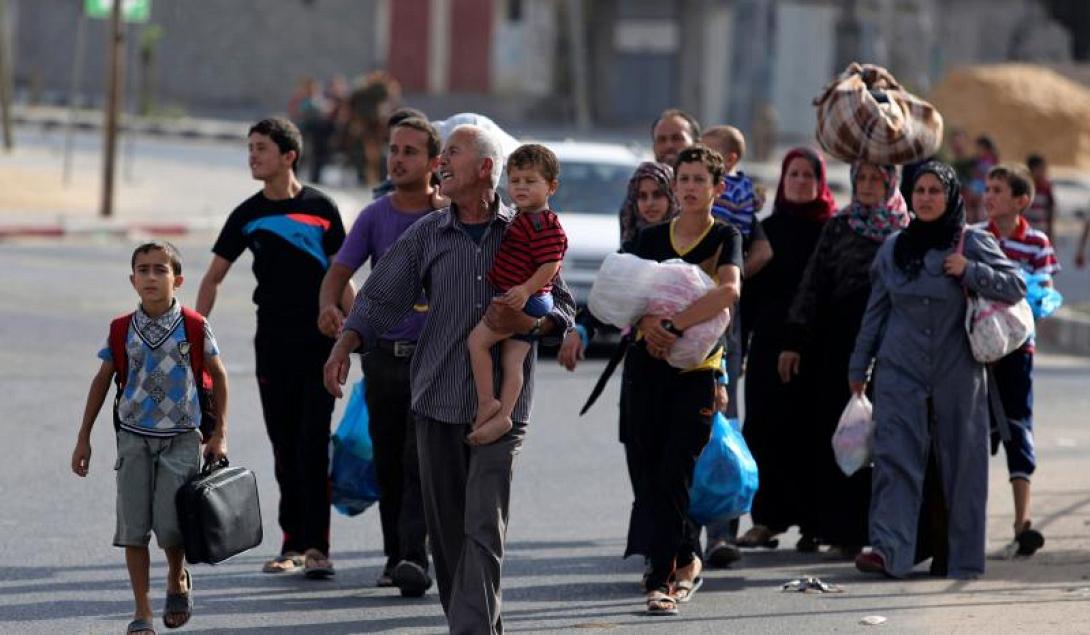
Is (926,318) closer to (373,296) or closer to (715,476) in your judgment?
(715,476)

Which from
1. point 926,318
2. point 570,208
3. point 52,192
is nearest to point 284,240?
point 926,318

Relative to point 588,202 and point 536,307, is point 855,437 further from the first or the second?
point 588,202

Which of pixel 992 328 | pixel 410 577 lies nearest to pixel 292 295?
pixel 410 577

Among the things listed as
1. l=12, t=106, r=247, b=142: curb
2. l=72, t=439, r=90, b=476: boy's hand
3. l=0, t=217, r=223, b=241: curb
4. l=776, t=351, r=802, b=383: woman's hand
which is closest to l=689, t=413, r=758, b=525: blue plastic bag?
l=776, t=351, r=802, b=383: woman's hand

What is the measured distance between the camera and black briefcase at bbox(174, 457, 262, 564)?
701 cm

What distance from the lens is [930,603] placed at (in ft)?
26.9

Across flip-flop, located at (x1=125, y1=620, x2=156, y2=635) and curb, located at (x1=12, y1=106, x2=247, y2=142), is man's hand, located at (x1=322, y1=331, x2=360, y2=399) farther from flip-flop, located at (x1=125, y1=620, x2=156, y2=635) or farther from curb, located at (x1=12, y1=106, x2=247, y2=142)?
curb, located at (x1=12, y1=106, x2=247, y2=142)

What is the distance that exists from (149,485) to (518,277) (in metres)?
1.48

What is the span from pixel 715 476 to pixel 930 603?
974mm

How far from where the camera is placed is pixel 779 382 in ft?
30.7

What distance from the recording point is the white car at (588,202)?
1638 cm

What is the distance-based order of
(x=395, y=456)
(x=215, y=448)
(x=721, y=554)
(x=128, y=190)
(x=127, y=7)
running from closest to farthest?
(x=215, y=448) < (x=395, y=456) < (x=721, y=554) < (x=127, y=7) < (x=128, y=190)

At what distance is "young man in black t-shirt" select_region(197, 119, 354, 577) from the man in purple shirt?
0.27 metres

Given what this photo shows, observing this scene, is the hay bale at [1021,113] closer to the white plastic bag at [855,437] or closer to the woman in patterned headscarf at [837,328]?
the woman in patterned headscarf at [837,328]
